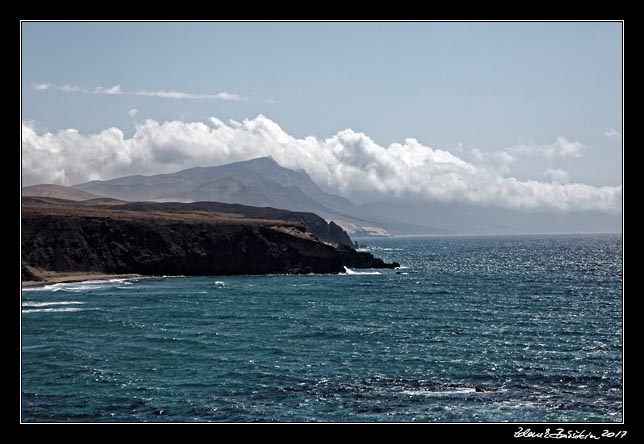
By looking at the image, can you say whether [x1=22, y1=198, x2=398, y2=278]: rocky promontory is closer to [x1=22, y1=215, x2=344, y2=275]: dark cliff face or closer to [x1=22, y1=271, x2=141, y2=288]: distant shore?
[x1=22, y1=215, x2=344, y2=275]: dark cliff face

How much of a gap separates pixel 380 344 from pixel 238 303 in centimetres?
3945

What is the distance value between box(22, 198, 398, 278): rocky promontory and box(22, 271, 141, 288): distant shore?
2.57 metres

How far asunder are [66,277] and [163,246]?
25.5m

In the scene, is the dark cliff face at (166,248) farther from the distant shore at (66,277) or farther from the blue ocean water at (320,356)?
the blue ocean water at (320,356)

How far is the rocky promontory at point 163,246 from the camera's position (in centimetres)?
15162

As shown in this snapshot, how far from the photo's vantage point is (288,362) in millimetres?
58344

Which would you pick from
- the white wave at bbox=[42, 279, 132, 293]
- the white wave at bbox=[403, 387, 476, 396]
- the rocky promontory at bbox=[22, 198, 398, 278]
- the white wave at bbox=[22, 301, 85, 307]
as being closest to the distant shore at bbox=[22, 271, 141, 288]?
the white wave at bbox=[42, 279, 132, 293]

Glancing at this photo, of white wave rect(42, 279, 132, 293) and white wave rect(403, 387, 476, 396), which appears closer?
white wave rect(403, 387, 476, 396)

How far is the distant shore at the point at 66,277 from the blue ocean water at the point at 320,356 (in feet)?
41.2

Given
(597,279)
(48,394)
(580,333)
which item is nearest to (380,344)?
(580,333)

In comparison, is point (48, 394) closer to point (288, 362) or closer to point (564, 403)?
point (288, 362)

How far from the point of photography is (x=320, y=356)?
60969 mm

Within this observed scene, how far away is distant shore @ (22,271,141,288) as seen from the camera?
5083 inches

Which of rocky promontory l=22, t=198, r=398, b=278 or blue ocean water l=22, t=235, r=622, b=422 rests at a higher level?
rocky promontory l=22, t=198, r=398, b=278
